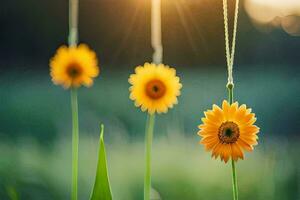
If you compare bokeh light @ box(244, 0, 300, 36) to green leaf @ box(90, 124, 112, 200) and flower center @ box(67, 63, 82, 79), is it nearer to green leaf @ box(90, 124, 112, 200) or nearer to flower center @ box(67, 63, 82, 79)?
flower center @ box(67, 63, 82, 79)

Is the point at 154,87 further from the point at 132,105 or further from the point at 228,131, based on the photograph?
the point at 132,105

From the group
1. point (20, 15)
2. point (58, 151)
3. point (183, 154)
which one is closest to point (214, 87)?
point (183, 154)

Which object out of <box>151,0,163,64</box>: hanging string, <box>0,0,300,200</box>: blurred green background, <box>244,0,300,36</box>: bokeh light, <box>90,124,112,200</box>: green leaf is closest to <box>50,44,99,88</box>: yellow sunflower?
<box>151,0,163,64</box>: hanging string

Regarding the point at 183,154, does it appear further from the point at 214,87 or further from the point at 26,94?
the point at 26,94

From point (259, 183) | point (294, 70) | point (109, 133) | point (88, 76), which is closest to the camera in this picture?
point (88, 76)

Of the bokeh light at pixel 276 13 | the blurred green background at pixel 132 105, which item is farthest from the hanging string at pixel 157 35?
the bokeh light at pixel 276 13

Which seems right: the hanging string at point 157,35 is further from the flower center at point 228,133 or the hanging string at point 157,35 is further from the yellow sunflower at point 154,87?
the flower center at point 228,133

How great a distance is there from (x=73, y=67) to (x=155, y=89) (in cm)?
27

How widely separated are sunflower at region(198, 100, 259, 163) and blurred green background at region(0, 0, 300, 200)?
0.45m

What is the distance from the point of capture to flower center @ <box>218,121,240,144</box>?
79 cm

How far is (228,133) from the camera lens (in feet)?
2.62

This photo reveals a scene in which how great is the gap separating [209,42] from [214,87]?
0.51 metres

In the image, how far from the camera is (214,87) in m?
1.94

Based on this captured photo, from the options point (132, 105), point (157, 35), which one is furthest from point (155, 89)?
point (132, 105)
